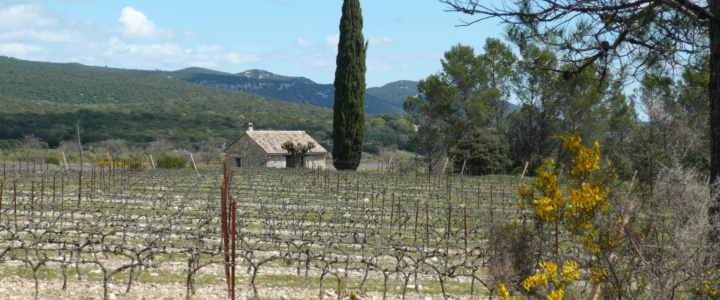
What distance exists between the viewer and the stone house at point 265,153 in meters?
33.1

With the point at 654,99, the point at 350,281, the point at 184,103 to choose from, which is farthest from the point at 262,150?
the point at 184,103

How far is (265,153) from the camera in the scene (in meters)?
32.8

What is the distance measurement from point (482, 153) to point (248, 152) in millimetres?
13003

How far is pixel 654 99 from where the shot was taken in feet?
63.3

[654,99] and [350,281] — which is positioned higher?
[654,99]

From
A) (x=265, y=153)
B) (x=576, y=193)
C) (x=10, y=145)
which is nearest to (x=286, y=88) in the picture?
(x=10, y=145)

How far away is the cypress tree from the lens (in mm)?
29375

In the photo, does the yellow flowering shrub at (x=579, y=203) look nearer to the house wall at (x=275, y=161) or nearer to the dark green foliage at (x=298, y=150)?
the dark green foliage at (x=298, y=150)

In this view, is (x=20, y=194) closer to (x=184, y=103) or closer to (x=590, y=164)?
(x=590, y=164)

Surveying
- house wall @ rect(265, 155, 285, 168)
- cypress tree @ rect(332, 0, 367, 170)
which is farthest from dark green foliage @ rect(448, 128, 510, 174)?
house wall @ rect(265, 155, 285, 168)

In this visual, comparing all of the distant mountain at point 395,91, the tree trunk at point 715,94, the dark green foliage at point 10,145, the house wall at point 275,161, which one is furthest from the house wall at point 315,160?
the distant mountain at point 395,91

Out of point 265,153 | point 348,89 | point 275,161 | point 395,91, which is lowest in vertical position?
point 275,161

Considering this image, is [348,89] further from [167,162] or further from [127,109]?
[127,109]

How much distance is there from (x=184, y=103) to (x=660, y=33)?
253 ft
